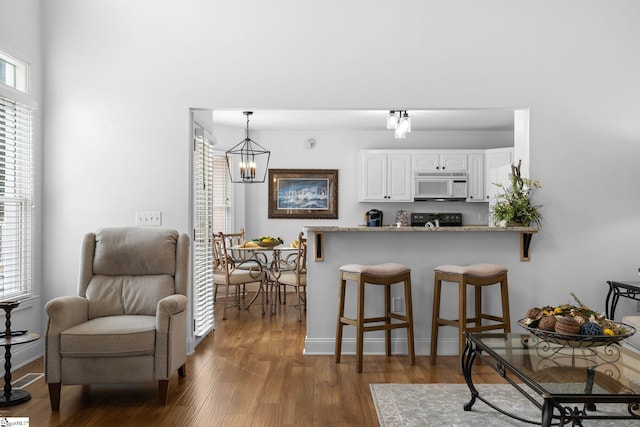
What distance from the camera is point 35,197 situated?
4.38 m

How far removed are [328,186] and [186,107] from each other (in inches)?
159

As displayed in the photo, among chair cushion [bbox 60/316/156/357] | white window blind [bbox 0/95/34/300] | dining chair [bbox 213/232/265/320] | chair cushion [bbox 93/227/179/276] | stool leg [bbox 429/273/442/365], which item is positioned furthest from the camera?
dining chair [bbox 213/232/265/320]

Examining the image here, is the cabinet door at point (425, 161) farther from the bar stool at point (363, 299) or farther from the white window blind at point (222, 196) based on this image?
the bar stool at point (363, 299)

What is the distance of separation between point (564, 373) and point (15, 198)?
12.7 feet

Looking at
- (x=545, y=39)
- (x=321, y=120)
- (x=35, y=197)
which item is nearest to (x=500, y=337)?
(x=545, y=39)

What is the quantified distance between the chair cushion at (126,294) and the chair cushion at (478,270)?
2049 mm

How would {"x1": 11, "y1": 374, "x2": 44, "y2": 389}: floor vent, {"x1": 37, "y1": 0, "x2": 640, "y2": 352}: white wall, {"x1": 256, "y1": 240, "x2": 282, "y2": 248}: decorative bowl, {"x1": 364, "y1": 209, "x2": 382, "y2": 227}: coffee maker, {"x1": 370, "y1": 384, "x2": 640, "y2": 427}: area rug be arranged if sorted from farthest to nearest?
{"x1": 364, "y1": 209, "x2": 382, "y2": 227}: coffee maker
{"x1": 256, "y1": 240, "x2": 282, "y2": 248}: decorative bowl
{"x1": 37, "y1": 0, "x2": 640, "y2": 352}: white wall
{"x1": 11, "y1": 374, "x2": 44, "y2": 389}: floor vent
{"x1": 370, "y1": 384, "x2": 640, "y2": 427}: area rug

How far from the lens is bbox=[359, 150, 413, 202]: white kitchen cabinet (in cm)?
812

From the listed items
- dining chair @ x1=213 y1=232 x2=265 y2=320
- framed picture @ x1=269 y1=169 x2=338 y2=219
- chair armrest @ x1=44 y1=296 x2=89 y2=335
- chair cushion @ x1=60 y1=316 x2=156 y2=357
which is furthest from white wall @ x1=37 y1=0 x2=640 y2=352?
framed picture @ x1=269 y1=169 x2=338 y2=219

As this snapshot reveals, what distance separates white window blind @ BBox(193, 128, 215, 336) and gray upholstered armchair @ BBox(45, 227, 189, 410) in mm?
863

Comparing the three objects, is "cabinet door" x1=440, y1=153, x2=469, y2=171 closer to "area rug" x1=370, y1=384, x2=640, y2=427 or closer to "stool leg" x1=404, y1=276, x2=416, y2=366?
"stool leg" x1=404, y1=276, x2=416, y2=366

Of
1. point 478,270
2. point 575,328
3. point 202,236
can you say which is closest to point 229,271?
point 202,236

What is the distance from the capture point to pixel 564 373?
244 cm

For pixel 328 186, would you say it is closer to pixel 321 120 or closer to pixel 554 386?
pixel 321 120
